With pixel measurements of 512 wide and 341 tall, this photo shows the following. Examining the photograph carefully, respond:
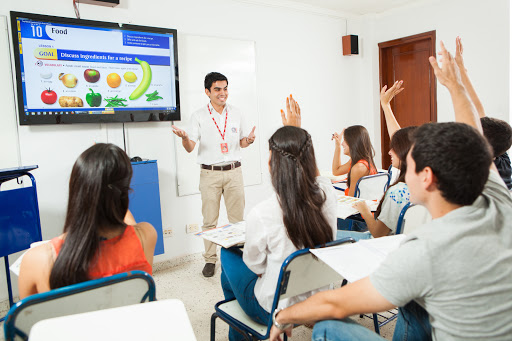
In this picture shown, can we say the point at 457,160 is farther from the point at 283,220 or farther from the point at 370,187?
the point at 370,187

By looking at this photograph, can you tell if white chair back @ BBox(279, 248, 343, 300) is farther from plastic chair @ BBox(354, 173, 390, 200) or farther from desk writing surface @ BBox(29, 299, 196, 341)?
→ plastic chair @ BBox(354, 173, 390, 200)

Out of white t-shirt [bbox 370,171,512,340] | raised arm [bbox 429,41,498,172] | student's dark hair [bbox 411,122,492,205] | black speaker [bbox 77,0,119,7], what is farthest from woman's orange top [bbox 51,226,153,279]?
black speaker [bbox 77,0,119,7]

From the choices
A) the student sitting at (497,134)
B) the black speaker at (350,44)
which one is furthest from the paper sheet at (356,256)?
the black speaker at (350,44)

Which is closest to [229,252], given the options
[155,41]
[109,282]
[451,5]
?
[109,282]

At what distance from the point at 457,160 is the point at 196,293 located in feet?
8.50

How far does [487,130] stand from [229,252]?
1568 millimetres

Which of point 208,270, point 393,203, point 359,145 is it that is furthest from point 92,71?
point 393,203

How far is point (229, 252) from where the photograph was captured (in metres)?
2.00

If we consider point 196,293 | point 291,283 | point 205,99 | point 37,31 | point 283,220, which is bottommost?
point 196,293

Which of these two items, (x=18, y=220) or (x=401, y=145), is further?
(x=18, y=220)

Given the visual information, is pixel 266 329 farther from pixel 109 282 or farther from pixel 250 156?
pixel 250 156

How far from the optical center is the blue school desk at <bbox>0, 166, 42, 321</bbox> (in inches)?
98.7

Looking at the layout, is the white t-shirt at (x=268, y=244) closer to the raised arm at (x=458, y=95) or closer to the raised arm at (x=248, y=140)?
the raised arm at (x=458, y=95)

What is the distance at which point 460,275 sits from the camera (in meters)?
0.97
